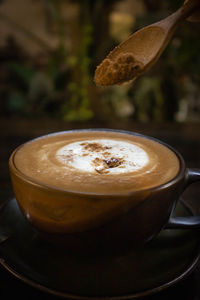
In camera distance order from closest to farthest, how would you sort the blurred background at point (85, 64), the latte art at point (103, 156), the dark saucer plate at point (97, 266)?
1. the dark saucer plate at point (97, 266)
2. the latte art at point (103, 156)
3. the blurred background at point (85, 64)

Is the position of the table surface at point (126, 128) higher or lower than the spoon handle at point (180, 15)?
lower

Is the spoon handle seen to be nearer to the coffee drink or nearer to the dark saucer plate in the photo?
the coffee drink

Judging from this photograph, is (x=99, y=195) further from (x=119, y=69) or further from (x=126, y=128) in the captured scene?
(x=126, y=128)

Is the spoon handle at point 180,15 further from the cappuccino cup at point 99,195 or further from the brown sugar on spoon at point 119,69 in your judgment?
the cappuccino cup at point 99,195

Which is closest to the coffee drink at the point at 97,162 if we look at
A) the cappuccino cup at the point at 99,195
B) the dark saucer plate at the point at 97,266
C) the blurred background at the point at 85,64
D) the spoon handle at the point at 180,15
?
the cappuccino cup at the point at 99,195

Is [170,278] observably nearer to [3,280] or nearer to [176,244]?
[176,244]

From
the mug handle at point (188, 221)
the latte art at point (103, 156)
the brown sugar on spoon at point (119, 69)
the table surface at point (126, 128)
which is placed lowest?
the table surface at point (126, 128)
